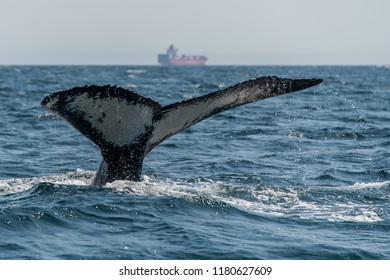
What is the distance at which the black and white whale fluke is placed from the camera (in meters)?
6.94

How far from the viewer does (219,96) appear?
23.6 feet

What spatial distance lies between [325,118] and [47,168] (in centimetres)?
1091

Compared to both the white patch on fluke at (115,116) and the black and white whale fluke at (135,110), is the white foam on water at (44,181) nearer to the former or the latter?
the black and white whale fluke at (135,110)

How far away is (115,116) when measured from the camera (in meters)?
7.26

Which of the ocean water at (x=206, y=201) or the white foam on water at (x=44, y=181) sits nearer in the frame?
the ocean water at (x=206, y=201)

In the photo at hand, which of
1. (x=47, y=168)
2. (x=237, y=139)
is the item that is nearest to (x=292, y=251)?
(x=47, y=168)

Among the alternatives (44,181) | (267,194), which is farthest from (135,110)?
(44,181)

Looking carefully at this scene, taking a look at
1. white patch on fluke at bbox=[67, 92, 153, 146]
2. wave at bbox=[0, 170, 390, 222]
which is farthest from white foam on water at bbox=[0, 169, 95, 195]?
white patch on fluke at bbox=[67, 92, 153, 146]

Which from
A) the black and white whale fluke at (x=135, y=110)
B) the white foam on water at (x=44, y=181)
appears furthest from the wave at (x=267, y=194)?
the black and white whale fluke at (x=135, y=110)

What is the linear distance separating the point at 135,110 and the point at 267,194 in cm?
265

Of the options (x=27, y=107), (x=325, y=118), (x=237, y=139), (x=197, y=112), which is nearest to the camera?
(x=197, y=112)

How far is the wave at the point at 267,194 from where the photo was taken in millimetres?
8328

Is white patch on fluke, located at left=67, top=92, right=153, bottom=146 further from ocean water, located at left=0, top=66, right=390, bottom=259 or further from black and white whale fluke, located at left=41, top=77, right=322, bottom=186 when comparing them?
ocean water, located at left=0, top=66, right=390, bottom=259
